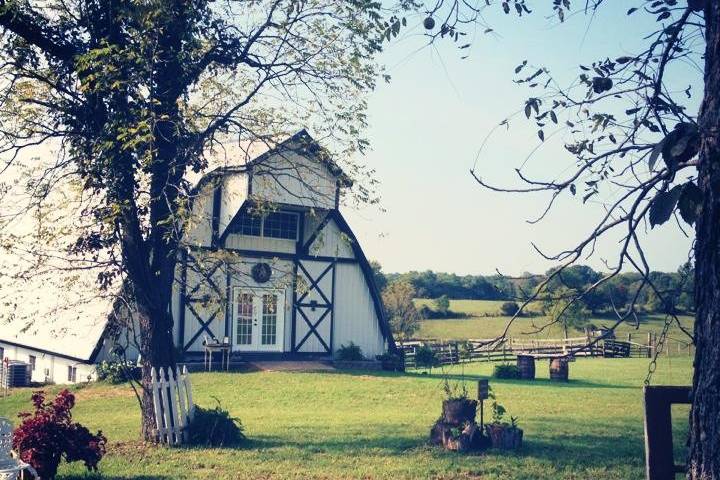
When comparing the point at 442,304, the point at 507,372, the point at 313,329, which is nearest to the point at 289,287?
the point at 313,329

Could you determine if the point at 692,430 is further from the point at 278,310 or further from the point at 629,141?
the point at 278,310

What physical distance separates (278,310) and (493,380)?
793 centimetres

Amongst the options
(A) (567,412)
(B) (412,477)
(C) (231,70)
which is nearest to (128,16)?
(C) (231,70)

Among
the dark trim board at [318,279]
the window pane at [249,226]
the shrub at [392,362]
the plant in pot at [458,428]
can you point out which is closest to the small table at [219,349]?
the dark trim board at [318,279]

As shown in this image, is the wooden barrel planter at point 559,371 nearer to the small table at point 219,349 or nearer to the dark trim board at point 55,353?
the small table at point 219,349

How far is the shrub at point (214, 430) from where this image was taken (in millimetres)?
12211

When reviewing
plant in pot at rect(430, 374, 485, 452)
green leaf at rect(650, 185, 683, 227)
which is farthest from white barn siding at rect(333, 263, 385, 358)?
green leaf at rect(650, 185, 683, 227)

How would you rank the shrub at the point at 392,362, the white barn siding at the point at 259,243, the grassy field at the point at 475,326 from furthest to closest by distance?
the grassy field at the point at 475,326 < the shrub at the point at 392,362 < the white barn siding at the point at 259,243

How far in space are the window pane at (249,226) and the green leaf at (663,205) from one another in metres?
23.7

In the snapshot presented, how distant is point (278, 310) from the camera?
27297mm

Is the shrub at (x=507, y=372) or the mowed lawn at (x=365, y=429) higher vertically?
the shrub at (x=507, y=372)

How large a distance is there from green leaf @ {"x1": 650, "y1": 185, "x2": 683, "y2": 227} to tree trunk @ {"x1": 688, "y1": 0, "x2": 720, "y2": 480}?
0.38 metres

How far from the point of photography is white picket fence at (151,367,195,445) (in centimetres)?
1215

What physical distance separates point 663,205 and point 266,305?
896 inches
